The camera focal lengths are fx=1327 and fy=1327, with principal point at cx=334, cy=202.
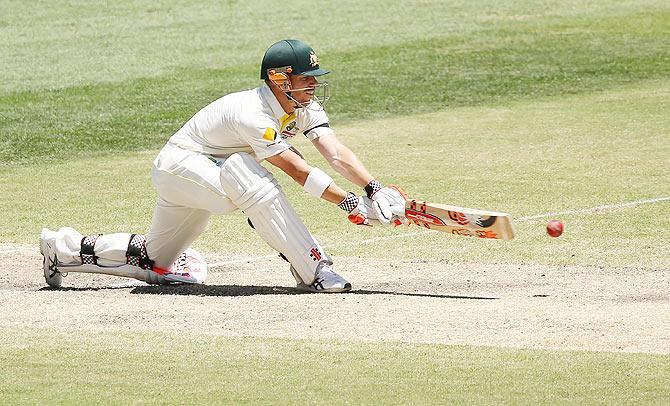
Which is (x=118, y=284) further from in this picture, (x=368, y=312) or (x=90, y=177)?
(x=90, y=177)

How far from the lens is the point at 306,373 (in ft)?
20.0

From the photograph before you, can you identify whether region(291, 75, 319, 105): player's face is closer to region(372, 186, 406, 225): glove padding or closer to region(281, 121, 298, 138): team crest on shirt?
region(281, 121, 298, 138): team crest on shirt

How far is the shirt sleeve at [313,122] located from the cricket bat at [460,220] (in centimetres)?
82

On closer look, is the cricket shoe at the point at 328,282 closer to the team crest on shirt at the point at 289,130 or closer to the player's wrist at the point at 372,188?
the player's wrist at the point at 372,188

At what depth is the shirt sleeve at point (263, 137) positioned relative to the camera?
785cm

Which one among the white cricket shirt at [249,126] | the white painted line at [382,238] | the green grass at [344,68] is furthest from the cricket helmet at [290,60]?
the green grass at [344,68]

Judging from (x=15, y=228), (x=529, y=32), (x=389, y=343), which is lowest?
(x=529, y=32)

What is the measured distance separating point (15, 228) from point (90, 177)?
2.08 meters

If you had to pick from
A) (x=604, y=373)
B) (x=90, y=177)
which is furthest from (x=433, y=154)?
(x=604, y=373)

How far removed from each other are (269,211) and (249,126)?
0.52 meters

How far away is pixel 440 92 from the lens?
1680 cm

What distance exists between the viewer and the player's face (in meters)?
8.08

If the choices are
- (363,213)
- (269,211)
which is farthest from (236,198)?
(363,213)

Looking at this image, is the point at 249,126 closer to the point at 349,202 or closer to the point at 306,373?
the point at 349,202
